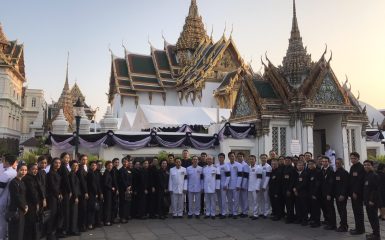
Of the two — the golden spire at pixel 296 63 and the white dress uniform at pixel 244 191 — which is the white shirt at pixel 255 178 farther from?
the golden spire at pixel 296 63

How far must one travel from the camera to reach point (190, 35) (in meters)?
46.3

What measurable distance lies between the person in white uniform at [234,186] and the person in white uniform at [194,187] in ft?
2.73

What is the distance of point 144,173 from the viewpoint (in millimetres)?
9148

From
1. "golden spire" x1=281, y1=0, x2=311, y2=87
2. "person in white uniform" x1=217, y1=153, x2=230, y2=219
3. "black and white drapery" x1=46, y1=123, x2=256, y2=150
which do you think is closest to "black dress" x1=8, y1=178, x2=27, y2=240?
"person in white uniform" x1=217, y1=153, x2=230, y2=219

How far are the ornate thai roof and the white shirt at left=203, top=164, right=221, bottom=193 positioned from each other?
122ft

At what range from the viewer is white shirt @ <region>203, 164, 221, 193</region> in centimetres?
912

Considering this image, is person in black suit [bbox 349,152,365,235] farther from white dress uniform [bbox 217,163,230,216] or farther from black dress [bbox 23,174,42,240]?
black dress [bbox 23,174,42,240]

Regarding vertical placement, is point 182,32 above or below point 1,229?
above

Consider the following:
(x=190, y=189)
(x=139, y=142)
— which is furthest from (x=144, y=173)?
(x=139, y=142)

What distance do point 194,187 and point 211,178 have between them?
1.72 feet

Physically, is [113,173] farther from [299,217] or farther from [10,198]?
[299,217]

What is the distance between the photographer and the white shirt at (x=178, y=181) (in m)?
9.15

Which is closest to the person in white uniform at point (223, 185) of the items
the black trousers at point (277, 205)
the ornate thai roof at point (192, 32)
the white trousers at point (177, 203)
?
the white trousers at point (177, 203)

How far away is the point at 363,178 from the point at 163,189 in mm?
4811
